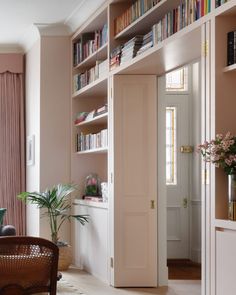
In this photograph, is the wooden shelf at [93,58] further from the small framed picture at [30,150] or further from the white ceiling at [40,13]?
the small framed picture at [30,150]

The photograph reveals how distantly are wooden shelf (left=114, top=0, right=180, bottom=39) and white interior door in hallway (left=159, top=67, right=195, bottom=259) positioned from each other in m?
2.08

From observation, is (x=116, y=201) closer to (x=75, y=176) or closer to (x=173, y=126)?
(x=75, y=176)

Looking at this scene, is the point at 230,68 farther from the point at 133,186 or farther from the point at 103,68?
the point at 103,68

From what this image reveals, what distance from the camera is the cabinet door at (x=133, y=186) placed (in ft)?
20.4

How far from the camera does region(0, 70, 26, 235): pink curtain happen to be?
842 cm

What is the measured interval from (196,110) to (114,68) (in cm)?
210

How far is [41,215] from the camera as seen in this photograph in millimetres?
7539

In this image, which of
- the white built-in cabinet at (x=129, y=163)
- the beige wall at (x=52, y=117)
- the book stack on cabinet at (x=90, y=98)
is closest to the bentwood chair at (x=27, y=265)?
the white built-in cabinet at (x=129, y=163)

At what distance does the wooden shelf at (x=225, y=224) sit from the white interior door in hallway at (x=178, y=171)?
12.7 ft

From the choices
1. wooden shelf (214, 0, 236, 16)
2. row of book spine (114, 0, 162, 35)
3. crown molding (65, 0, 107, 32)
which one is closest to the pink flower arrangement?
wooden shelf (214, 0, 236, 16)

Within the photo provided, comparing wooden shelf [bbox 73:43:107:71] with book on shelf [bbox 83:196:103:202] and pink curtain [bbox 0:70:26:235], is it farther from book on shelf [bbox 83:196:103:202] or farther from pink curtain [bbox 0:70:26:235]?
book on shelf [bbox 83:196:103:202]

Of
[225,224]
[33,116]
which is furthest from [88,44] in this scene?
[225,224]

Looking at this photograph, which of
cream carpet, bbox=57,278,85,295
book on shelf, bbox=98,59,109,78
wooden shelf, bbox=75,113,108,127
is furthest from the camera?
wooden shelf, bbox=75,113,108,127

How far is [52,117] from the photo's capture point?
769 cm
